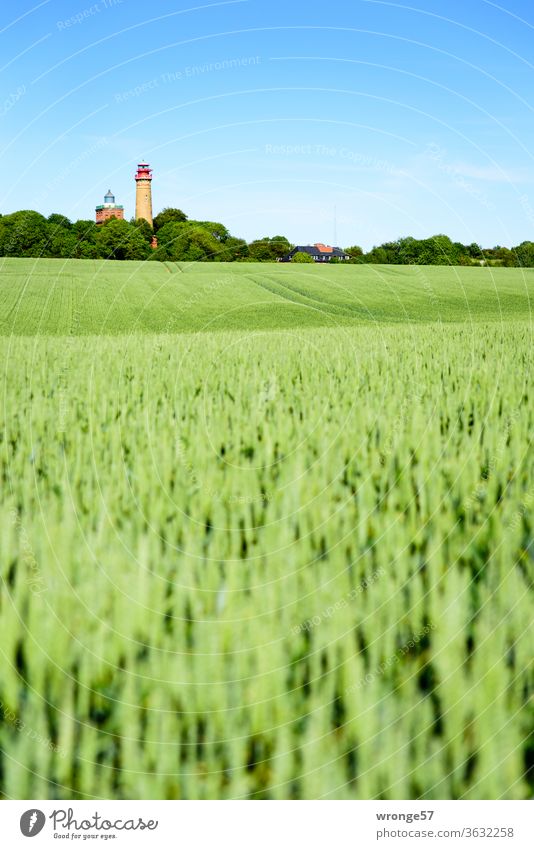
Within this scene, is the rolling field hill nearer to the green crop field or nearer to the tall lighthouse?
the tall lighthouse

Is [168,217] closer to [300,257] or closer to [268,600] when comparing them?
[300,257]

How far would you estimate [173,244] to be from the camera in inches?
1120

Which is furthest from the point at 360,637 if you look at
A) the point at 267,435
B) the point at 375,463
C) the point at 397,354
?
the point at 397,354

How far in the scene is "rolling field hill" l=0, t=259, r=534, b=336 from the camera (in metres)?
21.0

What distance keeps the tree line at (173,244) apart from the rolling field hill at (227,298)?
103 centimetres

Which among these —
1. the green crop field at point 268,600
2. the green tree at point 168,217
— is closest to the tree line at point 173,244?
the green tree at point 168,217

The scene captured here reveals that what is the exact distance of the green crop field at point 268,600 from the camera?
47.6 inches

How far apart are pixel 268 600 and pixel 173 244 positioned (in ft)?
92.6

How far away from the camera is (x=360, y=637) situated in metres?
1.54

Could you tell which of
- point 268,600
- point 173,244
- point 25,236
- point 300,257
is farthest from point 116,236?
point 268,600

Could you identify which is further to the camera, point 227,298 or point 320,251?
point 320,251

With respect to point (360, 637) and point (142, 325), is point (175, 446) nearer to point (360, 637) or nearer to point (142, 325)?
point (360, 637)

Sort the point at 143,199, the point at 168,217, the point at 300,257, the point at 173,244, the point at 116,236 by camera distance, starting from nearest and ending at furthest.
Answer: the point at 116,236, the point at 173,244, the point at 168,217, the point at 143,199, the point at 300,257

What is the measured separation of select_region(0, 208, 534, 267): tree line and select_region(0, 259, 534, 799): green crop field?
17.7m
